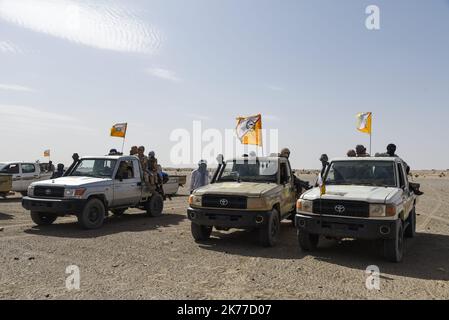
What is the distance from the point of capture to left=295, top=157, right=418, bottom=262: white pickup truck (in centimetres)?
687

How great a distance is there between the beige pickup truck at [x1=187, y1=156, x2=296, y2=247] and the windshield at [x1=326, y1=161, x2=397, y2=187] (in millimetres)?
1258

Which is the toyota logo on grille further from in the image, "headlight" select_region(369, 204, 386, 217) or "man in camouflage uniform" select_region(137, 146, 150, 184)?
"man in camouflage uniform" select_region(137, 146, 150, 184)

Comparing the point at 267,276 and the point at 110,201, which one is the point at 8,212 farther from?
Result: the point at 267,276

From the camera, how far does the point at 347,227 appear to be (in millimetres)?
7070

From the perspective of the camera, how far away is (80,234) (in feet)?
31.5

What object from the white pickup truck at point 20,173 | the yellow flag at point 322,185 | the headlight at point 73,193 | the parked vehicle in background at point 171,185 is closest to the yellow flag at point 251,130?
the yellow flag at point 322,185

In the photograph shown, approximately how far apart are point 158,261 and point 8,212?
8.82 m

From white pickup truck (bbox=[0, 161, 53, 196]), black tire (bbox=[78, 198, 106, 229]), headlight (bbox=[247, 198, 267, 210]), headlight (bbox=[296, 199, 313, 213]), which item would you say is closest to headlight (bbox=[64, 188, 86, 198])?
black tire (bbox=[78, 198, 106, 229])

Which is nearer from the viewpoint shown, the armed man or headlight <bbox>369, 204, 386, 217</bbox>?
headlight <bbox>369, 204, 386, 217</bbox>

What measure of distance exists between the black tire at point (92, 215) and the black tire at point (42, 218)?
1260 mm

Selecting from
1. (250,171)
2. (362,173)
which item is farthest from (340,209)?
(250,171)

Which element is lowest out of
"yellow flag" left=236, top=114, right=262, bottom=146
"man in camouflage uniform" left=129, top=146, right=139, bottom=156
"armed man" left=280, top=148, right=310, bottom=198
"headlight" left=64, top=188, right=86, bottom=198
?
"headlight" left=64, top=188, right=86, bottom=198

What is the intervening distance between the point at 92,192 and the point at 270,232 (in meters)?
4.95
